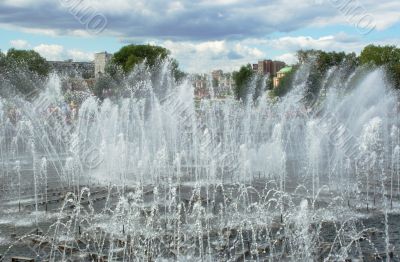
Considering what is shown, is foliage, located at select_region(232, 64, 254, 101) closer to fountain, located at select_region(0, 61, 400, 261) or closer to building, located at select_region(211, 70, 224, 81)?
building, located at select_region(211, 70, 224, 81)

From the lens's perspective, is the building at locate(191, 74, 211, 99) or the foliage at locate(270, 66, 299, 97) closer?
the foliage at locate(270, 66, 299, 97)

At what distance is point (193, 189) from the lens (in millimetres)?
19844

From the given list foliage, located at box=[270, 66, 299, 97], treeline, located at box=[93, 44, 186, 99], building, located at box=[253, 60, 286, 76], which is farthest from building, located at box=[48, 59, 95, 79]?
building, located at box=[253, 60, 286, 76]

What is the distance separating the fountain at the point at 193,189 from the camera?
12.9m

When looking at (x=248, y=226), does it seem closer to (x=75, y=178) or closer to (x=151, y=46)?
(x=75, y=178)

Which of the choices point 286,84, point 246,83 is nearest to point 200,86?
point 246,83

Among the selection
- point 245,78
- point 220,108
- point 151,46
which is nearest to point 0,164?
point 220,108

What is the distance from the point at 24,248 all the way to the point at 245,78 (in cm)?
6506

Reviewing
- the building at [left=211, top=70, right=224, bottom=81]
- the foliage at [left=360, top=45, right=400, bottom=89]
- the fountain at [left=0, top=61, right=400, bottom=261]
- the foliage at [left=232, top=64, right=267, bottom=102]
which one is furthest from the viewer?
the building at [left=211, top=70, right=224, bottom=81]

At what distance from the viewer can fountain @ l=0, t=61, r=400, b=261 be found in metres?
12.9

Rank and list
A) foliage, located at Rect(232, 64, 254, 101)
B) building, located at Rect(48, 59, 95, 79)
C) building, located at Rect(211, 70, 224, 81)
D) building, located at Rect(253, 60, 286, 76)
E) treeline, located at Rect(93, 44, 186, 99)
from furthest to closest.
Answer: building, located at Rect(253, 60, 286, 76), building, located at Rect(211, 70, 224, 81), building, located at Rect(48, 59, 95, 79), foliage, located at Rect(232, 64, 254, 101), treeline, located at Rect(93, 44, 186, 99)

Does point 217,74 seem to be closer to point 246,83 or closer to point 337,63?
point 246,83

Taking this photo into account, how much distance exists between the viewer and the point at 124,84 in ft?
196

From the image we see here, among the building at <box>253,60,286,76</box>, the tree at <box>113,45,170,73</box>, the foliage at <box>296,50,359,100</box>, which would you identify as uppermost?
the building at <box>253,60,286,76</box>
